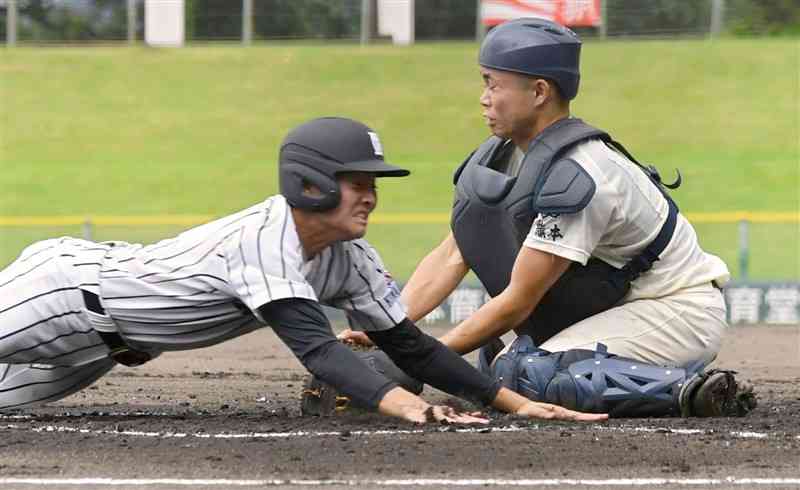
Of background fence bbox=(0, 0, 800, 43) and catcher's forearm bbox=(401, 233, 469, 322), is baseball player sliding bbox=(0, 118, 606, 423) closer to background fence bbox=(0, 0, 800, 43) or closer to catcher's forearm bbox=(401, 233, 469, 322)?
catcher's forearm bbox=(401, 233, 469, 322)

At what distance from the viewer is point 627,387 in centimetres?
569

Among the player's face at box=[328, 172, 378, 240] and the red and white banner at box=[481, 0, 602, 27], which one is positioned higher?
the red and white banner at box=[481, 0, 602, 27]

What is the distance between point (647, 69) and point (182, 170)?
30.6ft

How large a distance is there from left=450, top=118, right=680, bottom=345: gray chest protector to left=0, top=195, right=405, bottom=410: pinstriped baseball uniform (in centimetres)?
84

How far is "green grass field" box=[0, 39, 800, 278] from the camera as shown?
22.1 metres

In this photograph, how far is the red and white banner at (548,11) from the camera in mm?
27125

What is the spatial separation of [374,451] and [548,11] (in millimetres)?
23075

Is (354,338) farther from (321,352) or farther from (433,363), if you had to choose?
(321,352)

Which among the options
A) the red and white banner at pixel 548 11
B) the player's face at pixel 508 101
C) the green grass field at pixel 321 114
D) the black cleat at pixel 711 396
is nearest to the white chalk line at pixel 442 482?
the black cleat at pixel 711 396

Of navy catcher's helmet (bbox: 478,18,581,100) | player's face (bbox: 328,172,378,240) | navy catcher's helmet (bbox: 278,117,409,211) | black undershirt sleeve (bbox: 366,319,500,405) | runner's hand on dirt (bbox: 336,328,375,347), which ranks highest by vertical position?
navy catcher's helmet (bbox: 478,18,581,100)

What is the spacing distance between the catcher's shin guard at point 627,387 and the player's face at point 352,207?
1.26 metres

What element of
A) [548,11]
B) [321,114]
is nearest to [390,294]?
[321,114]

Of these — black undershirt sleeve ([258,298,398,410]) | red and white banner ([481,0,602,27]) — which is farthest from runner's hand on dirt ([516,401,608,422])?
red and white banner ([481,0,602,27])

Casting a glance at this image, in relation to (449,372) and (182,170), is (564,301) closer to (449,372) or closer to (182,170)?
(449,372)
